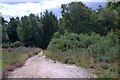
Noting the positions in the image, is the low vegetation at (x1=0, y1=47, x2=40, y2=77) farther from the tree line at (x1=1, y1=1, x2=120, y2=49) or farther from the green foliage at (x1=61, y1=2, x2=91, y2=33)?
the green foliage at (x1=61, y1=2, x2=91, y2=33)

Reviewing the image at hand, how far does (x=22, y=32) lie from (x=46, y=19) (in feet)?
38.5

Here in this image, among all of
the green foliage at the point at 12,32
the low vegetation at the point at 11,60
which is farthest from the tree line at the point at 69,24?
the low vegetation at the point at 11,60

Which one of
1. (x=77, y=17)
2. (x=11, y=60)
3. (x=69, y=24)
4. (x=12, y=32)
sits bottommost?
(x=11, y=60)

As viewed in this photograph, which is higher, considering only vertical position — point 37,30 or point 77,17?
point 77,17

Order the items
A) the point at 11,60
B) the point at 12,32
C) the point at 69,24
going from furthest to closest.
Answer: the point at 12,32 < the point at 69,24 < the point at 11,60

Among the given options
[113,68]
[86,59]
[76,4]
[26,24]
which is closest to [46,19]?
[26,24]

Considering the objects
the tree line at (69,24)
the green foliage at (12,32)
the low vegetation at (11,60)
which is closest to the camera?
the low vegetation at (11,60)

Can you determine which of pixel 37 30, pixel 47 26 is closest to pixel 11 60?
pixel 37 30

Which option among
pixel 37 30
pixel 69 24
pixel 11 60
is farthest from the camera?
pixel 37 30

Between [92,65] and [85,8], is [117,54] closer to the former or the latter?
[92,65]

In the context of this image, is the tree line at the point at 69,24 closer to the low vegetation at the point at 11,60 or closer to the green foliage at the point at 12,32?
the green foliage at the point at 12,32

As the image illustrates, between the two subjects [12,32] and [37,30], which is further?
[12,32]

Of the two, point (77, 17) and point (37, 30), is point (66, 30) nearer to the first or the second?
point (77, 17)

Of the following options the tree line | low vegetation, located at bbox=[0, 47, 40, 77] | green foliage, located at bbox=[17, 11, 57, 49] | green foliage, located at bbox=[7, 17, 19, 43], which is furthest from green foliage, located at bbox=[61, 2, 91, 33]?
low vegetation, located at bbox=[0, 47, 40, 77]
